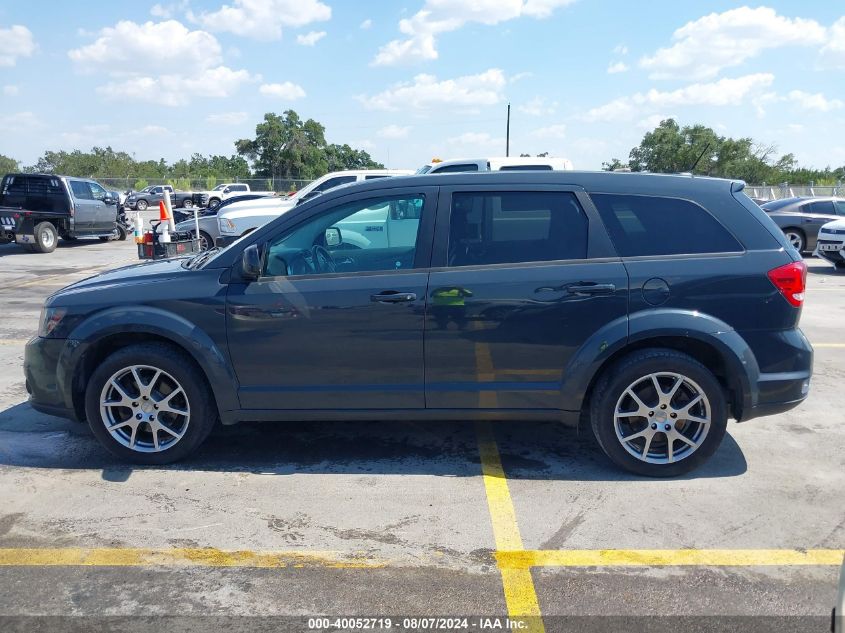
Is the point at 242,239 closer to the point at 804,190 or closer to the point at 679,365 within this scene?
the point at 679,365

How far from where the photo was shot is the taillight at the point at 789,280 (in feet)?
13.6

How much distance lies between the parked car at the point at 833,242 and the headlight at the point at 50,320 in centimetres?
1417

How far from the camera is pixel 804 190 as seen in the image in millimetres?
35156

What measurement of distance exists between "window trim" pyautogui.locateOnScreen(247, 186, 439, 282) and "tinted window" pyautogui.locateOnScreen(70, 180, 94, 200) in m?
17.0

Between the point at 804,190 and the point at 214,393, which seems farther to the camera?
the point at 804,190

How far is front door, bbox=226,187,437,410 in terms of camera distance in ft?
13.9

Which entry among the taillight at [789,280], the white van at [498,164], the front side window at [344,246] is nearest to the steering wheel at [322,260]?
the front side window at [344,246]

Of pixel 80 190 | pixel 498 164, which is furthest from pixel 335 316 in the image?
pixel 80 190

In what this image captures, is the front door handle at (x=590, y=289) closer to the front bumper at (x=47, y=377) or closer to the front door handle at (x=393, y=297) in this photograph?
the front door handle at (x=393, y=297)

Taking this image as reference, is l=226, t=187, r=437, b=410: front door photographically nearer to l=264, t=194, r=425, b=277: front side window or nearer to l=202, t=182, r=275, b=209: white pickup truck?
l=264, t=194, r=425, b=277: front side window

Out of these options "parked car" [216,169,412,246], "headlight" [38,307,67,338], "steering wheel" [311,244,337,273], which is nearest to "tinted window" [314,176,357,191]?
"parked car" [216,169,412,246]

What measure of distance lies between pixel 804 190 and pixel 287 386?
37208 mm

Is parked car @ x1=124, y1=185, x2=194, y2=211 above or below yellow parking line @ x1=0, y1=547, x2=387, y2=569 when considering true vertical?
above

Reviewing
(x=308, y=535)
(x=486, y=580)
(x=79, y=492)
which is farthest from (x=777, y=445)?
(x=79, y=492)
